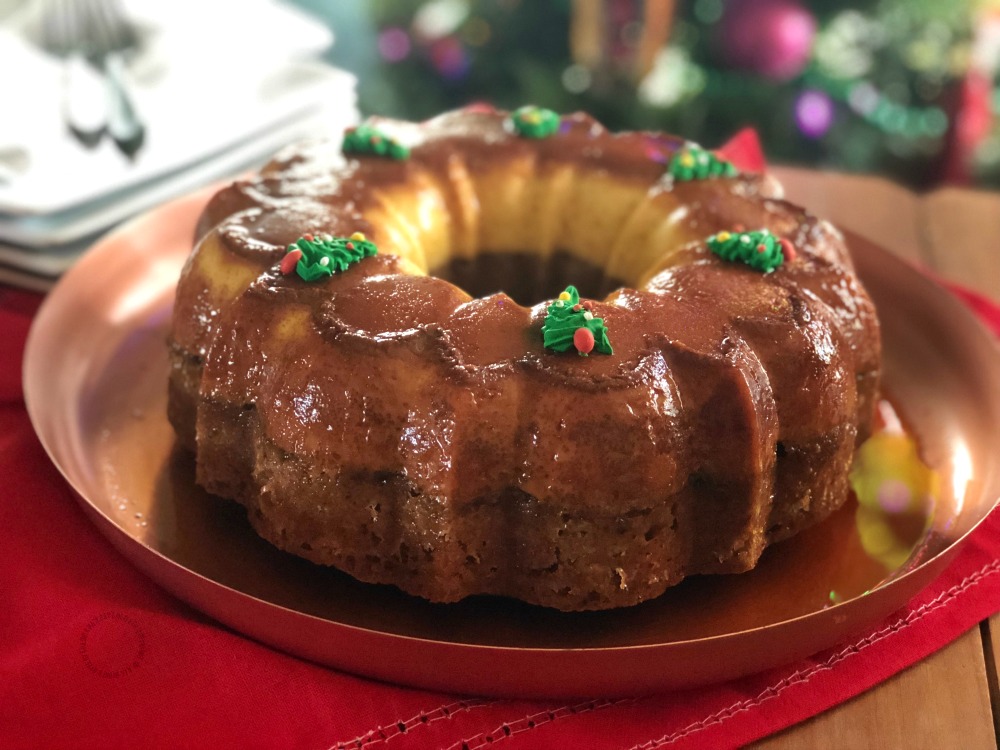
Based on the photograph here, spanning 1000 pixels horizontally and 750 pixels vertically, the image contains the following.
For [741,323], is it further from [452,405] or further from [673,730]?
[673,730]

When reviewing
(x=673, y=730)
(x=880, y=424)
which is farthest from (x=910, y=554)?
(x=673, y=730)

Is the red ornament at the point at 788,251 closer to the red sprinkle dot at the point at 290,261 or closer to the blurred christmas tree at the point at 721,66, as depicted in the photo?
the red sprinkle dot at the point at 290,261

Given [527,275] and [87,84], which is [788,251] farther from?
[87,84]

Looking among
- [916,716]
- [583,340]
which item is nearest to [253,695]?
[583,340]

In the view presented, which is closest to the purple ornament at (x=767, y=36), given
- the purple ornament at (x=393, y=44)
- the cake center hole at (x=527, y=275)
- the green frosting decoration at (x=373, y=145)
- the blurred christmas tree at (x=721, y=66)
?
the blurred christmas tree at (x=721, y=66)

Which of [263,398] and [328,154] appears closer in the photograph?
[263,398]
